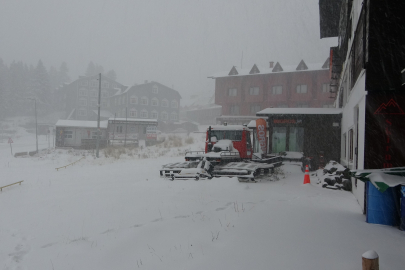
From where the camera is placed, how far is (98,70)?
372 feet

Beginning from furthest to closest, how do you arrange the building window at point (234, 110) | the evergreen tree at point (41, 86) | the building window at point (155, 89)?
the evergreen tree at point (41, 86), the building window at point (155, 89), the building window at point (234, 110)

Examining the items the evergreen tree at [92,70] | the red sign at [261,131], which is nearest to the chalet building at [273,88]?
the red sign at [261,131]

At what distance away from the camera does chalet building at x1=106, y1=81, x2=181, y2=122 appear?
64562 mm

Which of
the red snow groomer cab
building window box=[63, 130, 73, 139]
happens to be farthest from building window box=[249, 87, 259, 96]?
the red snow groomer cab

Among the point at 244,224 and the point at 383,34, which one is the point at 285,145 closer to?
the point at 383,34

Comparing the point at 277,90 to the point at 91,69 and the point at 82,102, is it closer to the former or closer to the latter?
the point at 82,102

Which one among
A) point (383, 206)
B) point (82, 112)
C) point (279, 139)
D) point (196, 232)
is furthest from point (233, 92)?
point (82, 112)

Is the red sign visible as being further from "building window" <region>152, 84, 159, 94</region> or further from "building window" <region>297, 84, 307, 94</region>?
"building window" <region>152, 84, 159, 94</region>

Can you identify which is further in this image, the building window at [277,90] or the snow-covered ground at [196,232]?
the building window at [277,90]

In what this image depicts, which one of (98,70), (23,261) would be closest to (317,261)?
(23,261)

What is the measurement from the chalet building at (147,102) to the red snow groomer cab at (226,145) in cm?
5228

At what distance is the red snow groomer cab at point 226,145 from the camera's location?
43.3ft

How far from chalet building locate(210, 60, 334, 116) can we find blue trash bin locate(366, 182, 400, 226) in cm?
3635

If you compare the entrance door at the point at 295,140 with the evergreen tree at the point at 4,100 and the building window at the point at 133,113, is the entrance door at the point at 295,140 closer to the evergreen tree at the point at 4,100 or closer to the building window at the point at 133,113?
the building window at the point at 133,113
